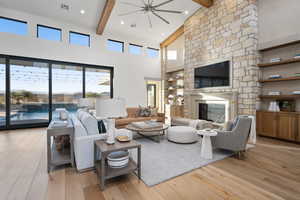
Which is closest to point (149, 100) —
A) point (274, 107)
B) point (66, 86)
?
point (66, 86)

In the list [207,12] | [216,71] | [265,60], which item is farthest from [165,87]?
[265,60]

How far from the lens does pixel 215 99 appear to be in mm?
5121

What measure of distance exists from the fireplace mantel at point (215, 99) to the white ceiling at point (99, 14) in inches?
137

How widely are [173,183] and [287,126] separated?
12.2 ft

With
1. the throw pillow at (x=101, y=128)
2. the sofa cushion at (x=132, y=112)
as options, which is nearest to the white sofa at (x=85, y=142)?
the throw pillow at (x=101, y=128)

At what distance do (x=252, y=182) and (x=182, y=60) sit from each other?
233 inches

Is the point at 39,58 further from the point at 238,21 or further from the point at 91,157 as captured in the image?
the point at 238,21

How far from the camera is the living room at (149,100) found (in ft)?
6.40

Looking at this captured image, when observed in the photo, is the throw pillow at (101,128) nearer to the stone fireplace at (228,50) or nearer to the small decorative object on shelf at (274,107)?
the stone fireplace at (228,50)

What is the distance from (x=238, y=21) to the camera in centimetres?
450

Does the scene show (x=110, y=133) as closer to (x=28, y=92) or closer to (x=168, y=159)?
(x=168, y=159)

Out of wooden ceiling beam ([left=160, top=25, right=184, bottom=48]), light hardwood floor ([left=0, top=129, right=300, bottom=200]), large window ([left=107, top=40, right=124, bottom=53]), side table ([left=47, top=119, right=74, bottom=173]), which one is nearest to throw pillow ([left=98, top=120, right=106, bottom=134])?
side table ([left=47, top=119, right=74, bottom=173])

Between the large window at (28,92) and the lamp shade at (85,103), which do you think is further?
the large window at (28,92)

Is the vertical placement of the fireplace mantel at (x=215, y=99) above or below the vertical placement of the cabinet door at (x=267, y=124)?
above
